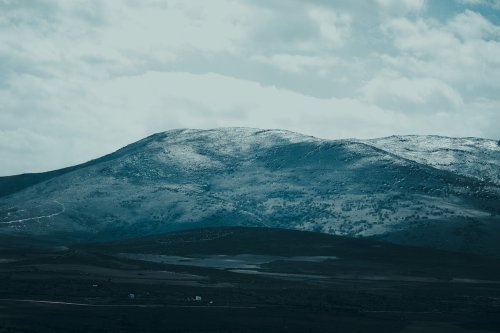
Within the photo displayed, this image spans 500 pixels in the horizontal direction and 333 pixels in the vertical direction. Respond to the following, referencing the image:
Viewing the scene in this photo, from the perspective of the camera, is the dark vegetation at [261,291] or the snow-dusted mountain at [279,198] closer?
the dark vegetation at [261,291]

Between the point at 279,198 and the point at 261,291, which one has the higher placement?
the point at 279,198

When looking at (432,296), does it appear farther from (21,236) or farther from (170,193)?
(170,193)

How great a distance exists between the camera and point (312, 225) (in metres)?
143

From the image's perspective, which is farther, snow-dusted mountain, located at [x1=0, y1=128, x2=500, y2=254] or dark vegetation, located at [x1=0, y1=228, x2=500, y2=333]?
snow-dusted mountain, located at [x1=0, y1=128, x2=500, y2=254]

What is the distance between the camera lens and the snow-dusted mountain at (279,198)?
136 meters

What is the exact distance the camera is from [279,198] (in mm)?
161750

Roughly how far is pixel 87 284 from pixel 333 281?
1126 inches

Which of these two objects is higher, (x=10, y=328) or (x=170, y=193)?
(x=170, y=193)

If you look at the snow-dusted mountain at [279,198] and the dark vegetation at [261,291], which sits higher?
the snow-dusted mountain at [279,198]

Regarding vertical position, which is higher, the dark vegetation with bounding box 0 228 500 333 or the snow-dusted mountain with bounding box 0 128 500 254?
the snow-dusted mountain with bounding box 0 128 500 254

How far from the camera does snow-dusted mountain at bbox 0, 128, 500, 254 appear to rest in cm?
13575

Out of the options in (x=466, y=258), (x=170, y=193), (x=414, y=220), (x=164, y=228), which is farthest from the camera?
(x=170, y=193)

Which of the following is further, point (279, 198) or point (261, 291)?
point (279, 198)

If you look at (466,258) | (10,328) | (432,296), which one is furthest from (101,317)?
(466,258)
